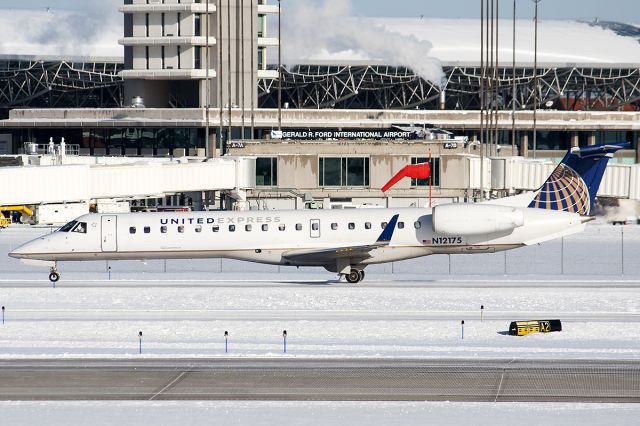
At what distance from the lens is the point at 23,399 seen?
32.8m

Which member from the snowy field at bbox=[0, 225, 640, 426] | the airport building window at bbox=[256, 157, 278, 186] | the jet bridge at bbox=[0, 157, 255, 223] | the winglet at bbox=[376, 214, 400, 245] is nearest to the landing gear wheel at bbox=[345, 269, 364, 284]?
the snowy field at bbox=[0, 225, 640, 426]

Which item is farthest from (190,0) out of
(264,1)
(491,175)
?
(491,175)

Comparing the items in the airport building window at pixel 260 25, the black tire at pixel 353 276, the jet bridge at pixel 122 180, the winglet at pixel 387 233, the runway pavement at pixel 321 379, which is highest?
the airport building window at pixel 260 25

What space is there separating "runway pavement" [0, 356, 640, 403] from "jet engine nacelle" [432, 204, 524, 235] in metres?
17.3

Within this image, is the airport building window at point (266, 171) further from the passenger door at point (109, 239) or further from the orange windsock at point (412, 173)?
the passenger door at point (109, 239)

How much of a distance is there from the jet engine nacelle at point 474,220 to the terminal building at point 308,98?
4052 centimetres

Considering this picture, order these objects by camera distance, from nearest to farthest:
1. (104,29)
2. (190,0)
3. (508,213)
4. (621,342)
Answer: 1. (621,342)
2. (508,213)
3. (190,0)
4. (104,29)

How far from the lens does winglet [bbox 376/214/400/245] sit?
55.0 m

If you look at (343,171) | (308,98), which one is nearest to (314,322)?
(343,171)

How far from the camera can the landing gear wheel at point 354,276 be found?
5585 cm

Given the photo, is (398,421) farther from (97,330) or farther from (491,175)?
(491,175)

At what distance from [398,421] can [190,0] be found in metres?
104

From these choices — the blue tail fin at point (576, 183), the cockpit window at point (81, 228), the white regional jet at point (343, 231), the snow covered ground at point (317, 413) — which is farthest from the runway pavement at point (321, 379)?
the blue tail fin at point (576, 183)

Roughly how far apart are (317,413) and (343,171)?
65.4m
